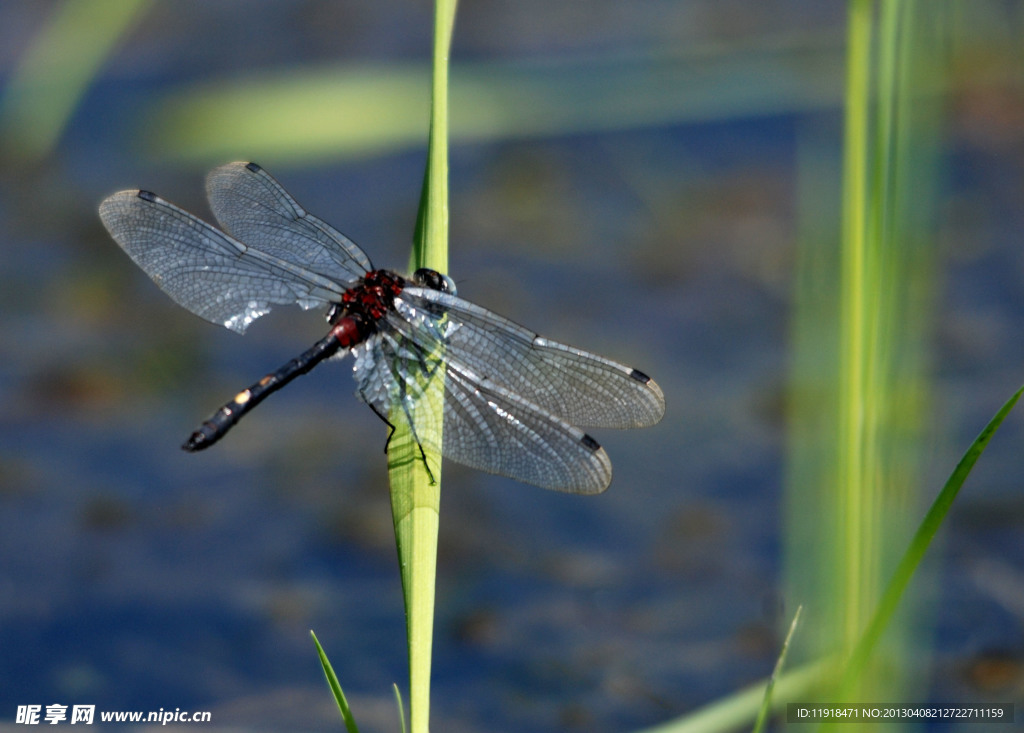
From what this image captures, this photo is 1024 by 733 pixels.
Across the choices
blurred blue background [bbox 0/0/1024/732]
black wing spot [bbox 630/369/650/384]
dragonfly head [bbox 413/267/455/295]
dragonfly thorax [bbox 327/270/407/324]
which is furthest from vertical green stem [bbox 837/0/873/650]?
blurred blue background [bbox 0/0/1024/732]

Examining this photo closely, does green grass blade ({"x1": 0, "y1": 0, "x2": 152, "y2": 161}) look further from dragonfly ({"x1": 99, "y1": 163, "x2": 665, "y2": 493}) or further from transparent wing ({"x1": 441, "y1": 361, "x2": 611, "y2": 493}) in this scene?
transparent wing ({"x1": 441, "y1": 361, "x2": 611, "y2": 493})

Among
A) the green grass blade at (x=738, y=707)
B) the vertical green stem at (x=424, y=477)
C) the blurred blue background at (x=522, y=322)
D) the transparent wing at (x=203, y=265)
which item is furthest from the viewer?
the blurred blue background at (x=522, y=322)

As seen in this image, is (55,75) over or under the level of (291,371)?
over

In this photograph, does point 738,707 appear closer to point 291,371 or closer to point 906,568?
point 906,568

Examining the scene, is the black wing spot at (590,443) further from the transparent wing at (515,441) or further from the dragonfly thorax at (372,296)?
the dragonfly thorax at (372,296)

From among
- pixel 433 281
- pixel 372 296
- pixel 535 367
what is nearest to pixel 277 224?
pixel 372 296

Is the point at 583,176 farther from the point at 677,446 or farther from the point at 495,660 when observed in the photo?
the point at 495,660

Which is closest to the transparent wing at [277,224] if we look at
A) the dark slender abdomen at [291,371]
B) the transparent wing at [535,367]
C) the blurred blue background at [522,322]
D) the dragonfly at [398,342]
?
the dragonfly at [398,342]
